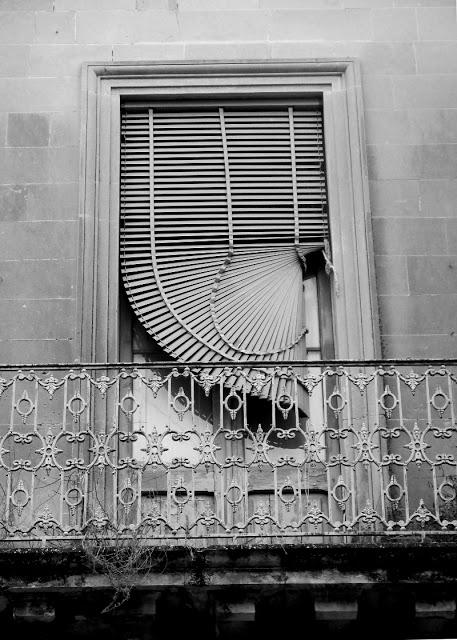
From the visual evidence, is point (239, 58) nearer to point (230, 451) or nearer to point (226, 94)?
point (226, 94)

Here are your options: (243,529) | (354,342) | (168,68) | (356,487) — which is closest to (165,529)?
(243,529)

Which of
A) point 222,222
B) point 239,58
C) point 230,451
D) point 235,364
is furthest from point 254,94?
point 230,451

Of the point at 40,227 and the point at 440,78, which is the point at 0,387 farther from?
the point at 440,78

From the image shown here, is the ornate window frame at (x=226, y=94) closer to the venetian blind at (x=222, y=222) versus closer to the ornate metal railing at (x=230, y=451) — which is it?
the venetian blind at (x=222, y=222)

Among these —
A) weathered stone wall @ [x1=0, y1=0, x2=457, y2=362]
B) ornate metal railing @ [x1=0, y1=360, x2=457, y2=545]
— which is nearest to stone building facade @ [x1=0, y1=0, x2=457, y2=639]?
weathered stone wall @ [x1=0, y1=0, x2=457, y2=362]

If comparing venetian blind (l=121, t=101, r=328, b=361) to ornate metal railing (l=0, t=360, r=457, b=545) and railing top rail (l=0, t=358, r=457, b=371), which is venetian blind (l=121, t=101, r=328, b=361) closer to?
ornate metal railing (l=0, t=360, r=457, b=545)

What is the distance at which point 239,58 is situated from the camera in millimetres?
11805

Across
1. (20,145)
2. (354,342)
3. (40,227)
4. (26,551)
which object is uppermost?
(20,145)

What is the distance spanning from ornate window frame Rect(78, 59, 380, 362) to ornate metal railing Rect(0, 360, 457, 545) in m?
0.44

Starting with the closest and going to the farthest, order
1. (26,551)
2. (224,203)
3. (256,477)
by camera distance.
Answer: (26,551)
(256,477)
(224,203)

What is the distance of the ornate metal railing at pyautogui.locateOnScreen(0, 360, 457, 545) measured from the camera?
9.61 m

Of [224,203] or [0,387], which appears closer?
[0,387]

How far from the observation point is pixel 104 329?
11000mm

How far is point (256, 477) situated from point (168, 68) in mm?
3536
